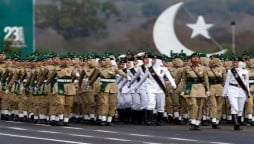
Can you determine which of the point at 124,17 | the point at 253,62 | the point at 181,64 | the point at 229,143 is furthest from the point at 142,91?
the point at 124,17

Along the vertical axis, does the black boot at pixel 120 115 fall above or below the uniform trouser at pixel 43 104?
below

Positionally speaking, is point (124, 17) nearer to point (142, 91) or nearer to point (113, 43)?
point (113, 43)

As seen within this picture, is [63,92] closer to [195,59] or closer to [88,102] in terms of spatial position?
[88,102]

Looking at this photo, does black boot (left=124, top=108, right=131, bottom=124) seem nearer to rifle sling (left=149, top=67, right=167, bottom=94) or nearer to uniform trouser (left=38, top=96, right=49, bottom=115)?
rifle sling (left=149, top=67, right=167, bottom=94)

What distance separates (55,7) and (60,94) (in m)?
51.7

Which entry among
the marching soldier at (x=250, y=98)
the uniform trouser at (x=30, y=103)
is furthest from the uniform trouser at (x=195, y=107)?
the uniform trouser at (x=30, y=103)

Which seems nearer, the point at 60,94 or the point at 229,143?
the point at 229,143

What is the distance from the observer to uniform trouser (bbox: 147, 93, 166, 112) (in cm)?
2783

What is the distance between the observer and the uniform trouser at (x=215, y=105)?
26.2 meters

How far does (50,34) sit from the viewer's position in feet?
250

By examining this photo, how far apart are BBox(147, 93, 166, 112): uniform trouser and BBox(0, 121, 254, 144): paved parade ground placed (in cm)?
68

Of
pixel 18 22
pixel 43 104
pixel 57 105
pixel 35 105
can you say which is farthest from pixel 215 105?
pixel 18 22

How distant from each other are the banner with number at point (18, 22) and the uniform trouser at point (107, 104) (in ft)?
96.3

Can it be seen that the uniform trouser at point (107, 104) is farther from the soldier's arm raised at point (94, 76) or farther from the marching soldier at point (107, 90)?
the soldier's arm raised at point (94, 76)
